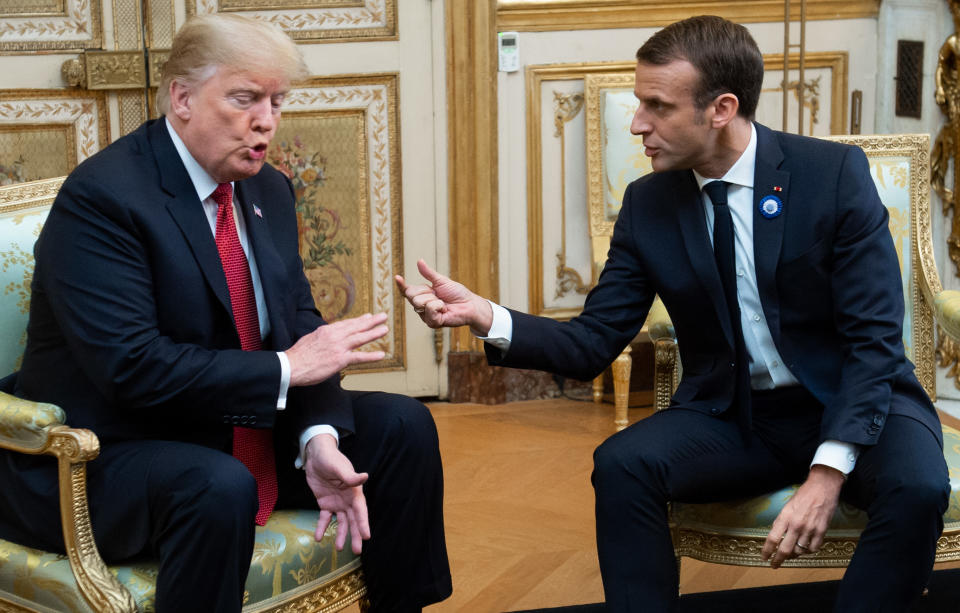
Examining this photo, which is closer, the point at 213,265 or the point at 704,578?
the point at 213,265

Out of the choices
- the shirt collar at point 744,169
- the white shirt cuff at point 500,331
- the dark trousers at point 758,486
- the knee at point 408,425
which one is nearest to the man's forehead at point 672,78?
the shirt collar at point 744,169

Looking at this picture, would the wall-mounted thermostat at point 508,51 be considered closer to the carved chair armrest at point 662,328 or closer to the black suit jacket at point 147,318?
the carved chair armrest at point 662,328

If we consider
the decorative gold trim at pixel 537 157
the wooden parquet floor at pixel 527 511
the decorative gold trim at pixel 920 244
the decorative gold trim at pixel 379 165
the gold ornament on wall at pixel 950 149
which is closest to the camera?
the decorative gold trim at pixel 920 244

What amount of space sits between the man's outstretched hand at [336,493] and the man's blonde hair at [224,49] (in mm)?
656

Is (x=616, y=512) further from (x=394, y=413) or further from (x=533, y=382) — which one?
(x=533, y=382)

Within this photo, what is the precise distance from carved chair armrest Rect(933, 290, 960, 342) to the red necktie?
1419 millimetres

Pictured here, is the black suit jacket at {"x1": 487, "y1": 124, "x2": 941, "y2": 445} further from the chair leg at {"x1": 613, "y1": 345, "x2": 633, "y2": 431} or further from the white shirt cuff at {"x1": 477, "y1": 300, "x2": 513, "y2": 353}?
the chair leg at {"x1": 613, "y1": 345, "x2": 633, "y2": 431}

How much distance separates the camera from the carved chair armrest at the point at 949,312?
8.10 feet

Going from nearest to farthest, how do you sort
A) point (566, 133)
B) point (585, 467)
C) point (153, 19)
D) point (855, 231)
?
point (855, 231) < point (585, 467) < point (153, 19) < point (566, 133)

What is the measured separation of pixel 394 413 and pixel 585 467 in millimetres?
1694

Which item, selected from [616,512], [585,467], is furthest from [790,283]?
[585,467]

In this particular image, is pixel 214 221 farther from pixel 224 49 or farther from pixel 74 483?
pixel 74 483

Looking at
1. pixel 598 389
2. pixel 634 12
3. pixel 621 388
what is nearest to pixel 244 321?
pixel 621 388

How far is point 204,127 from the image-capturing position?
206 cm
